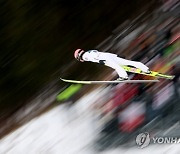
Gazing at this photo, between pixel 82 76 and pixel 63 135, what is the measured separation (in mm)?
352

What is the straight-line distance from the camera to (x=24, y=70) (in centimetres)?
285

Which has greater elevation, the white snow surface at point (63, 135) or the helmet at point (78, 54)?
the helmet at point (78, 54)

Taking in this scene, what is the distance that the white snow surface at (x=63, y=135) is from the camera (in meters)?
2.88

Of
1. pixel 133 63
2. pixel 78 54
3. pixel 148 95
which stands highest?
pixel 78 54

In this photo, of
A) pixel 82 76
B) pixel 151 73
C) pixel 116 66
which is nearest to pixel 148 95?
pixel 151 73

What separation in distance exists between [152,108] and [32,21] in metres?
0.83

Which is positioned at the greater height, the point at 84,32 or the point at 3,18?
the point at 3,18

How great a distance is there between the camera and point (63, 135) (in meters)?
2.90

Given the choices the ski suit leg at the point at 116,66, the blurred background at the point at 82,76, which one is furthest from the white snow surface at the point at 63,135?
the ski suit leg at the point at 116,66

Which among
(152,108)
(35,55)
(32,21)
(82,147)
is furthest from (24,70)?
(152,108)

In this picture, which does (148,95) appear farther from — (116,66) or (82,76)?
(82,76)

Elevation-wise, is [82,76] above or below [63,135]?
above

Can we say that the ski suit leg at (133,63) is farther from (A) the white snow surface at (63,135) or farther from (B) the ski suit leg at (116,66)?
(A) the white snow surface at (63,135)

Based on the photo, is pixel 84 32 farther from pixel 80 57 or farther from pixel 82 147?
pixel 82 147
